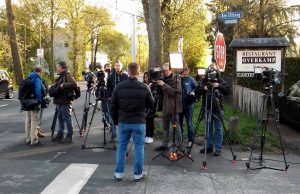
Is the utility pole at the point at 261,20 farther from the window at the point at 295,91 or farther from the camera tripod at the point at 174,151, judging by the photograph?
the camera tripod at the point at 174,151

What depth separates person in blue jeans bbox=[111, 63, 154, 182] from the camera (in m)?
6.58

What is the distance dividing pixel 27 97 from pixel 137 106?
3638 millimetres

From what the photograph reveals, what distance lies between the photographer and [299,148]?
946cm

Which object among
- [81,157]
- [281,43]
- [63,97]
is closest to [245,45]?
[281,43]

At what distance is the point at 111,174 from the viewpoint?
23.0 feet

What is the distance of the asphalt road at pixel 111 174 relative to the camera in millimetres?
6281

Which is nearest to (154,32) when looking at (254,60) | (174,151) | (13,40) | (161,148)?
(254,60)

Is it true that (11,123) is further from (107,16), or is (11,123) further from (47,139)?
(107,16)

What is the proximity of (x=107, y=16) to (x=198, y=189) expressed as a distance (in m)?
56.0

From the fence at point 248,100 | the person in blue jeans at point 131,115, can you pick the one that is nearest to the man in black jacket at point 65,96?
the person in blue jeans at point 131,115

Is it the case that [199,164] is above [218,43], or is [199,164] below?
below

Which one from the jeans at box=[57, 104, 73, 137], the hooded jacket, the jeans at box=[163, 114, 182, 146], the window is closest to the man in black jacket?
the jeans at box=[57, 104, 73, 137]

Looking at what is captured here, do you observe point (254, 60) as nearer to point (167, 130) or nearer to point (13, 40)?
point (167, 130)

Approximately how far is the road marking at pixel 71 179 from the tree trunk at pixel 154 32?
672cm
